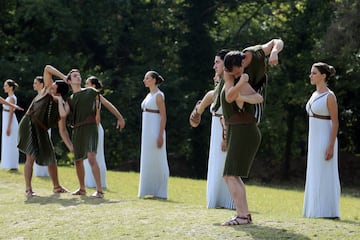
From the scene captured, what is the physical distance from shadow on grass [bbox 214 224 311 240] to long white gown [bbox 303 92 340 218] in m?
2.29

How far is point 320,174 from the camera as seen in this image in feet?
39.4

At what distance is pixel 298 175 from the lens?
3603 centimetres

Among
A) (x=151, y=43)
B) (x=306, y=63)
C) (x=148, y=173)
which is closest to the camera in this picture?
(x=148, y=173)

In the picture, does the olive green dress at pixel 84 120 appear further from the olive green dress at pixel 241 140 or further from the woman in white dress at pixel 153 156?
the olive green dress at pixel 241 140

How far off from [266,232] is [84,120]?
18.1ft

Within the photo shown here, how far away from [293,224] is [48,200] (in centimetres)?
497

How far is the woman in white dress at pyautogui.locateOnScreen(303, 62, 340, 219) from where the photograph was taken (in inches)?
469

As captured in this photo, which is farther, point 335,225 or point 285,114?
point 285,114

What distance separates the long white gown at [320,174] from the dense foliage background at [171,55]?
20.3 m

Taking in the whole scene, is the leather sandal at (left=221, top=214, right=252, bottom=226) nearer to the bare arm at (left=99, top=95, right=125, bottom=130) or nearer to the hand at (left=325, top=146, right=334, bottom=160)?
the hand at (left=325, top=146, right=334, bottom=160)

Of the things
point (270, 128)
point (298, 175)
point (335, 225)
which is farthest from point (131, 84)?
point (335, 225)

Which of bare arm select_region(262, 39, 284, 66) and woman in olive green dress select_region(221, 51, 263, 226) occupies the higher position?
bare arm select_region(262, 39, 284, 66)

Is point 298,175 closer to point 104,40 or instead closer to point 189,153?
point 189,153

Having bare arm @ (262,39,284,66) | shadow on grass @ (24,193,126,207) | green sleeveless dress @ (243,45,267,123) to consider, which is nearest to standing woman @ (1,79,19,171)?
shadow on grass @ (24,193,126,207)
